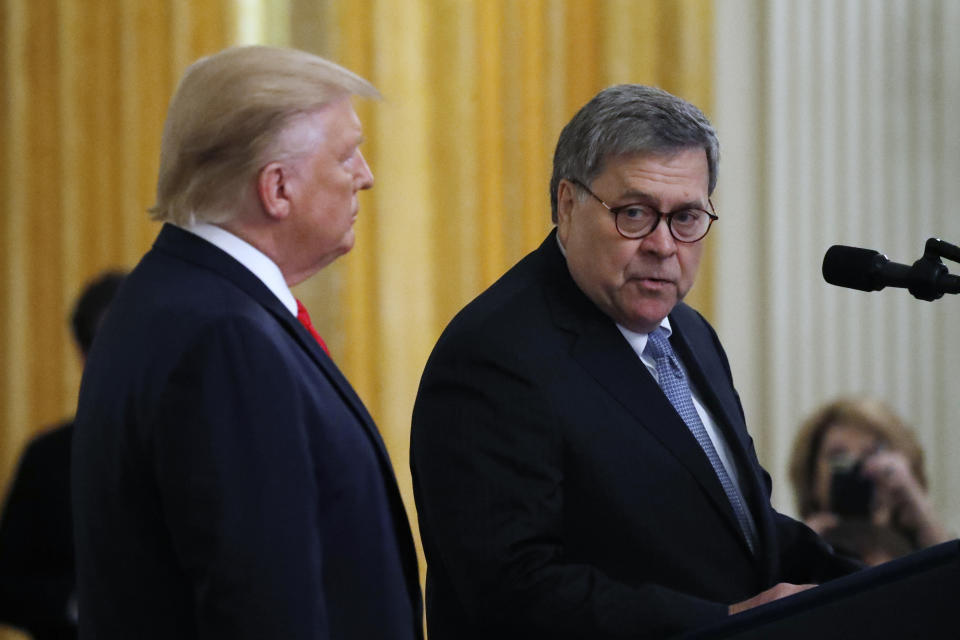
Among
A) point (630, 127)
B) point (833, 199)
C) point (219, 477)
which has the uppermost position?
point (630, 127)

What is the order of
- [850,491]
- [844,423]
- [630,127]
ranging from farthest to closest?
[844,423] → [850,491] → [630,127]

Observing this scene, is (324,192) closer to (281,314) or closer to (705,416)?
(281,314)

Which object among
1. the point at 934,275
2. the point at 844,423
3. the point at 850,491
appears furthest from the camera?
the point at 844,423

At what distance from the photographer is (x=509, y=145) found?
4523mm

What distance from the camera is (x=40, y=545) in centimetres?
314

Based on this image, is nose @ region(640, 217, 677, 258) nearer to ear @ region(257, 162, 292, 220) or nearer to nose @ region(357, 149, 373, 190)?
nose @ region(357, 149, 373, 190)

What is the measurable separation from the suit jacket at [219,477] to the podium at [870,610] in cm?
50

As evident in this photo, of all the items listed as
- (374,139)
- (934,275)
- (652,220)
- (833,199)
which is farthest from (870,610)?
(833,199)

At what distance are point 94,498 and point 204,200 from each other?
40cm

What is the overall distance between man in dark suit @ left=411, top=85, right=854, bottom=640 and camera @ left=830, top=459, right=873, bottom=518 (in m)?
1.58

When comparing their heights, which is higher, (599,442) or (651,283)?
(651,283)

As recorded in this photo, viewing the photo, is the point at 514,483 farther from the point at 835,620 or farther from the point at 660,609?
the point at 835,620

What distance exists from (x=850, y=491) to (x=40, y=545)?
215 centimetres

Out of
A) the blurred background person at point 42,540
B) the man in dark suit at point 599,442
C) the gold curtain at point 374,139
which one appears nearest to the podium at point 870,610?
the man in dark suit at point 599,442
